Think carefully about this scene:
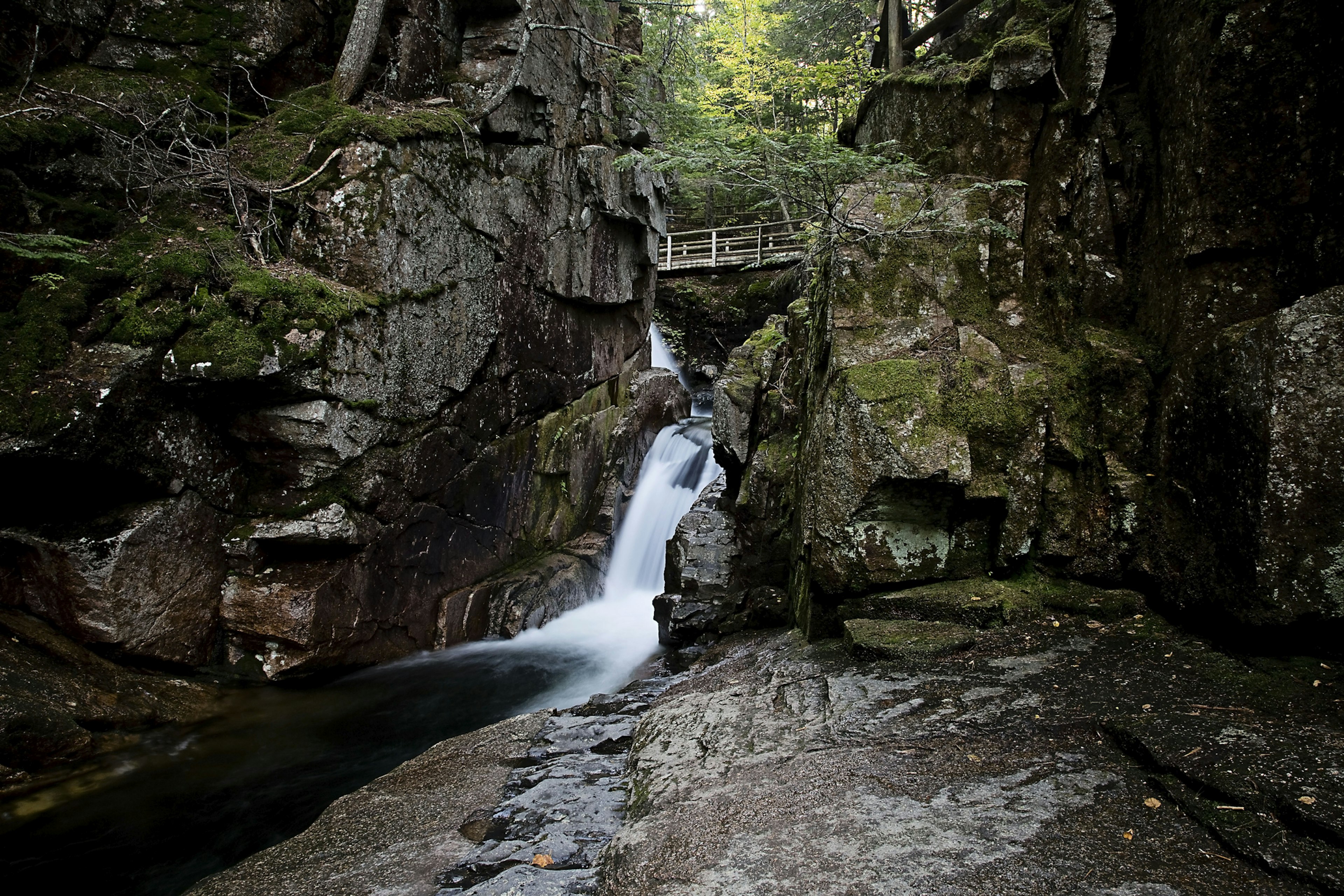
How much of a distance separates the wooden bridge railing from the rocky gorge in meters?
10.7

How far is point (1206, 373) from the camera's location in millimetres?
4527

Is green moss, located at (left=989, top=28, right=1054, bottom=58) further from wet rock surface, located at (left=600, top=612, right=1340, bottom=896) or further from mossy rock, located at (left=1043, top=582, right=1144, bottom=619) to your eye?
wet rock surface, located at (left=600, top=612, right=1340, bottom=896)

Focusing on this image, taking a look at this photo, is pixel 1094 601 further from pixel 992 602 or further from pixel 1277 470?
pixel 1277 470

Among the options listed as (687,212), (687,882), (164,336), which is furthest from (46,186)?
(687,212)

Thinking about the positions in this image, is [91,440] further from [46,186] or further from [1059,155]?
[1059,155]

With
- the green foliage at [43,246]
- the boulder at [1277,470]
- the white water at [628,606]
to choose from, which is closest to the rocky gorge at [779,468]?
the boulder at [1277,470]

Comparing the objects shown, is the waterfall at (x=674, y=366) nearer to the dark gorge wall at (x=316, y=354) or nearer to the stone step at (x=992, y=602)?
the dark gorge wall at (x=316, y=354)

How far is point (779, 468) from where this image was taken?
8.41 metres

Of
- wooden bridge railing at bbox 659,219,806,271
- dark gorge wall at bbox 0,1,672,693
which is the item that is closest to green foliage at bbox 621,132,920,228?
dark gorge wall at bbox 0,1,672,693

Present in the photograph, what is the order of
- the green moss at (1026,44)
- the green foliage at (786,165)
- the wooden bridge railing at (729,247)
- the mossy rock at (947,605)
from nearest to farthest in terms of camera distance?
the mossy rock at (947,605) < the green moss at (1026,44) < the green foliage at (786,165) < the wooden bridge railing at (729,247)

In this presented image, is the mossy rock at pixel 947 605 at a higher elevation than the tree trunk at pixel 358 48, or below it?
below

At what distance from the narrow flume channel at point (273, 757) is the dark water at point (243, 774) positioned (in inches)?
0.5

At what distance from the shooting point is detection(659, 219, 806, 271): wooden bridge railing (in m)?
21.8

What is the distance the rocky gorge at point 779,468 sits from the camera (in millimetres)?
3398
